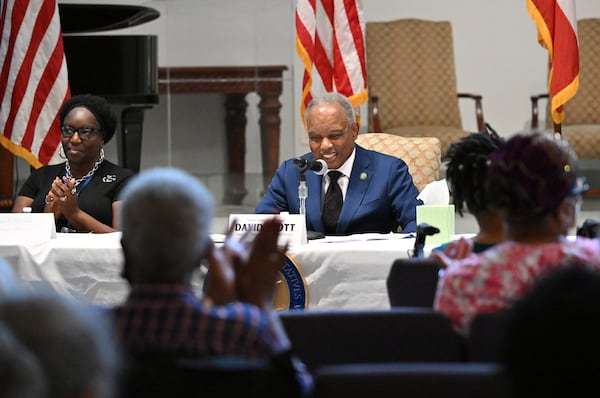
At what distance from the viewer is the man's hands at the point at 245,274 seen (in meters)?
2.06

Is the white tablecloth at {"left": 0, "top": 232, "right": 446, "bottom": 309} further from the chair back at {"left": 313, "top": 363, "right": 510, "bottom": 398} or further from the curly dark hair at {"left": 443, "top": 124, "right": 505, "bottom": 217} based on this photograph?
the chair back at {"left": 313, "top": 363, "right": 510, "bottom": 398}

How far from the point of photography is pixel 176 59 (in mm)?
8930

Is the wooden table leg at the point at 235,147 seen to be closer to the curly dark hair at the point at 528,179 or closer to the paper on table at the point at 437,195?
the paper on table at the point at 437,195

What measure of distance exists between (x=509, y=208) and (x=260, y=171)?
691 cm

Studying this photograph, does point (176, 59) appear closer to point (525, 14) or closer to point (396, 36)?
point (396, 36)

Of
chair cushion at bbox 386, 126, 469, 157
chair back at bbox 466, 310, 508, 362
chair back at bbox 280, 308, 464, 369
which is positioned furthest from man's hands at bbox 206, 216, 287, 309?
chair cushion at bbox 386, 126, 469, 157

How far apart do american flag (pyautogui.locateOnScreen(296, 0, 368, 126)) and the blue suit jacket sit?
5.06ft

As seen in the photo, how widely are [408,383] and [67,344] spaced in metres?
0.51

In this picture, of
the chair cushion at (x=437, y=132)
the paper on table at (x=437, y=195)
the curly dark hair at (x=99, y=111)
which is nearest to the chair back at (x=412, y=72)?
the chair cushion at (x=437, y=132)

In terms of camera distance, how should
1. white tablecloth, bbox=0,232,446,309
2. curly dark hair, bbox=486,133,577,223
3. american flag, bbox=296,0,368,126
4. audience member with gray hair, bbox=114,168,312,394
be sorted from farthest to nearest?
american flag, bbox=296,0,368,126 < white tablecloth, bbox=0,232,446,309 < curly dark hair, bbox=486,133,577,223 < audience member with gray hair, bbox=114,168,312,394

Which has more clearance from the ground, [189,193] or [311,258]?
[189,193]

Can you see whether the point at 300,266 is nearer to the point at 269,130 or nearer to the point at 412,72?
the point at 412,72

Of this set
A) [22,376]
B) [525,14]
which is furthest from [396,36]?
[22,376]

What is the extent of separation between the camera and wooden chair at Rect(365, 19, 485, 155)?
28.1 feet
